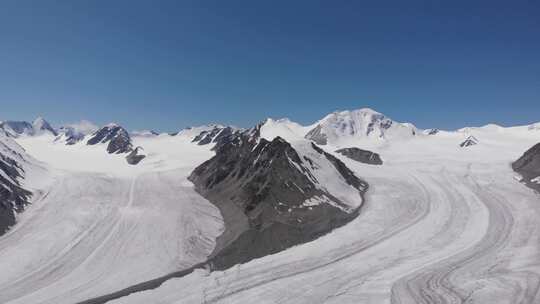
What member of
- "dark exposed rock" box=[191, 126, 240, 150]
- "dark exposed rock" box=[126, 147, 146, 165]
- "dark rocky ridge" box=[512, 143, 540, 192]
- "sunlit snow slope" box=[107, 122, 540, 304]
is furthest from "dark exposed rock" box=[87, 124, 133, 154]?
"dark rocky ridge" box=[512, 143, 540, 192]

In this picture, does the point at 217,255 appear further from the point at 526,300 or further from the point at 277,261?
the point at 526,300

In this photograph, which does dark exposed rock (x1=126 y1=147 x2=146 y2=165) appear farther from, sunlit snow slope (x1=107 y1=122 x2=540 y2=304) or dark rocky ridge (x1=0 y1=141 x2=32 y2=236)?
sunlit snow slope (x1=107 y1=122 x2=540 y2=304)

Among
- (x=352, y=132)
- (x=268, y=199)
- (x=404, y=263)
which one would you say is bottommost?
(x=404, y=263)

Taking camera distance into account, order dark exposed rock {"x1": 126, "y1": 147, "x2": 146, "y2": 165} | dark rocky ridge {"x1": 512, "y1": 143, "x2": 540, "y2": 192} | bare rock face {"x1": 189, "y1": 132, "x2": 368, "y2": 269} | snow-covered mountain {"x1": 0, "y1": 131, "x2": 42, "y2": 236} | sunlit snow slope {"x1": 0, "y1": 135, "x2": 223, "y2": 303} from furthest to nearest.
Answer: dark exposed rock {"x1": 126, "y1": 147, "x2": 146, "y2": 165}, dark rocky ridge {"x1": 512, "y1": 143, "x2": 540, "y2": 192}, snow-covered mountain {"x1": 0, "y1": 131, "x2": 42, "y2": 236}, bare rock face {"x1": 189, "y1": 132, "x2": 368, "y2": 269}, sunlit snow slope {"x1": 0, "y1": 135, "x2": 223, "y2": 303}

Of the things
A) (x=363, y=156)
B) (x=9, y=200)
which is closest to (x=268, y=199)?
(x=9, y=200)

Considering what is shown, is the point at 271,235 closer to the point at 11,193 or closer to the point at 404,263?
the point at 404,263

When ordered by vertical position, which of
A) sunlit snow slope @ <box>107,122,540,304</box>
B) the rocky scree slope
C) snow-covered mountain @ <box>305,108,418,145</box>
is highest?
snow-covered mountain @ <box>305,108,418,145</box>
